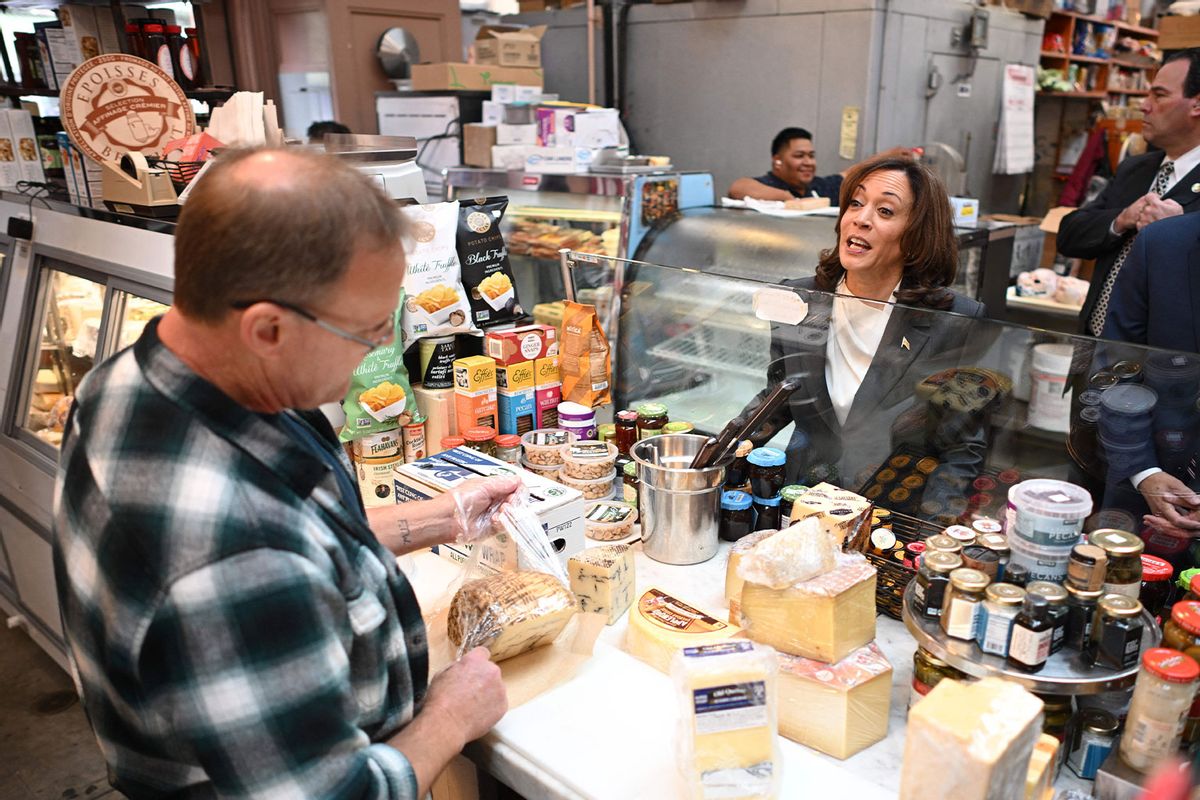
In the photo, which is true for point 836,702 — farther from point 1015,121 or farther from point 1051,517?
point 1015,121

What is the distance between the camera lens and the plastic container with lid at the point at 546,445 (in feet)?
7.32

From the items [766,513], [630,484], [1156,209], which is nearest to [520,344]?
[630,484]

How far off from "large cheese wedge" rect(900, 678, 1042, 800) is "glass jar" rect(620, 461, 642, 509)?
114 cm

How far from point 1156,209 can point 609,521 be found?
2.79 m

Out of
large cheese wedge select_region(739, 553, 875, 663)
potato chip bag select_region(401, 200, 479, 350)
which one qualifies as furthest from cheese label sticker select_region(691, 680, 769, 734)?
potato chip bag select_region(401, 200, 479, 350)

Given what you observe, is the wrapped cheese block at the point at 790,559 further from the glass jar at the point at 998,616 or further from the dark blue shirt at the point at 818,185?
the dark blue shirt at the point at 818,185

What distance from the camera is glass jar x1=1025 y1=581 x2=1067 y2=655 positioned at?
127 cm

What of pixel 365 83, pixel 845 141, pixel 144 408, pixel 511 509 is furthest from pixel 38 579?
pixel 845 141

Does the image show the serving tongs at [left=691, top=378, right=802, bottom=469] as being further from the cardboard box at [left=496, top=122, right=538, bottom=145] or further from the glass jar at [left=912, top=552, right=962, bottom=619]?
the cardboard box at [left=496, top=122, right=538, bottom=145]

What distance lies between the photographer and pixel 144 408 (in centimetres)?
104

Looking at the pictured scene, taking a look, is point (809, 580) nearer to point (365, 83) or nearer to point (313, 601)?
point (313, 601)

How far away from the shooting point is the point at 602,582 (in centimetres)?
174

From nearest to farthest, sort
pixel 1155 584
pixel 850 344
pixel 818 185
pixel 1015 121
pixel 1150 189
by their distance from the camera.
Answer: pixel 1155 584 → pixel 850 344 → pixel 1150 189 → pixel 818 185 → pixel 1015 121

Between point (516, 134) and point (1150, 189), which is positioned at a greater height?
point (516, 134)
